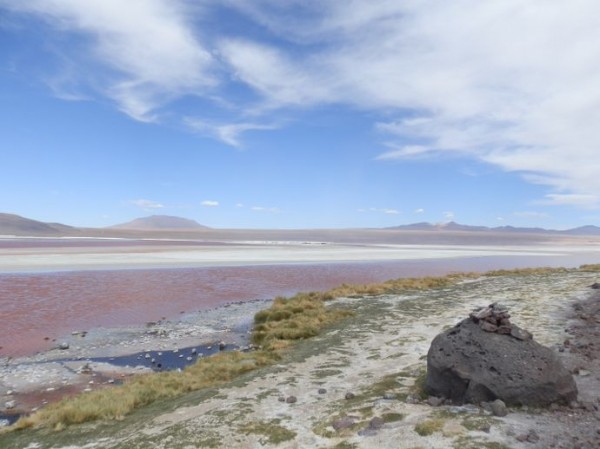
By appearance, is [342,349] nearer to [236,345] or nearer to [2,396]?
[236,345]

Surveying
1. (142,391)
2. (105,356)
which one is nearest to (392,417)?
(142,391)

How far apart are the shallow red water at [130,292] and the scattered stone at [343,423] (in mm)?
13888

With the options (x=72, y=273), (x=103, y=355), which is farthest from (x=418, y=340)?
(x=72, y=273)

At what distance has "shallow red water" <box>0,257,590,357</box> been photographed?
23.2 m

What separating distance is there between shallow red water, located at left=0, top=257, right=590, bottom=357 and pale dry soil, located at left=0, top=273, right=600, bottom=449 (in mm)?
10172

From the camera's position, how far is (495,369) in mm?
9891

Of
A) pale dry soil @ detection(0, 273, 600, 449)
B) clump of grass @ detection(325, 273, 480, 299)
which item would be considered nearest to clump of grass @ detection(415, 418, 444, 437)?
pale dry soil @ detection(0, 273, 600, 449)

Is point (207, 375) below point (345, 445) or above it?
below

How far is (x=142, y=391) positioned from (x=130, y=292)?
70.7 feet

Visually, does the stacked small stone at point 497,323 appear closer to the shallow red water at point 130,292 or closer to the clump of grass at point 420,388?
the clump of grass at point 420,388

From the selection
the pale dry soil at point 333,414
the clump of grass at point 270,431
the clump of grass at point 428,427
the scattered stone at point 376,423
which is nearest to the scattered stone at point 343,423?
the pale dry soil at point 333,414

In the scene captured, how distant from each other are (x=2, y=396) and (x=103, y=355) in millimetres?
4454

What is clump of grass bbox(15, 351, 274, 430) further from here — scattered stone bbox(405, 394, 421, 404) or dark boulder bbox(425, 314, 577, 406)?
dark boulder bbox(425, 314, 577, 406)

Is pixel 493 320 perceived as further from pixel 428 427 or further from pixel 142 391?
pixel 142 391
